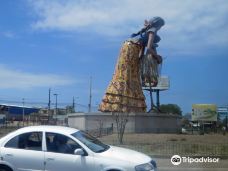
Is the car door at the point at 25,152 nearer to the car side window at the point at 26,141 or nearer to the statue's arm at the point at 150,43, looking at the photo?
the car side window at the point at 26,141

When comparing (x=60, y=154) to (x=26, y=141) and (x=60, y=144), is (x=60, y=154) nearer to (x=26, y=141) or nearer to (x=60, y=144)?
(x=60, y=144)

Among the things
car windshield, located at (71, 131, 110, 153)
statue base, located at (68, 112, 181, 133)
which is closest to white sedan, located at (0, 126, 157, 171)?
car windshield, located at (71, 131, 110, 153)

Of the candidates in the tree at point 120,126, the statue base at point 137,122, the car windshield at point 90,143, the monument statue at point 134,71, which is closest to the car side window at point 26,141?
the car windshield at point 90,143

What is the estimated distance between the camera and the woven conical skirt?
5159cm

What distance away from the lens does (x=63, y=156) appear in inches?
429

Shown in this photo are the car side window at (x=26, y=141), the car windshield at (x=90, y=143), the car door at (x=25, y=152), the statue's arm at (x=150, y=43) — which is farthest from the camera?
the statue's arm at (x=150, y=43)

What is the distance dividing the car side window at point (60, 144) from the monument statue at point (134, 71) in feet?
131

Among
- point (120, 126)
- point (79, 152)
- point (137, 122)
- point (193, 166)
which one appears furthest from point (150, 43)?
point (79, 152)

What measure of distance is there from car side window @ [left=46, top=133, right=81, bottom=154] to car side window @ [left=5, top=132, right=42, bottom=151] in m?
0.25

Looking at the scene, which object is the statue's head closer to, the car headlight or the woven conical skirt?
the woven conical skirt

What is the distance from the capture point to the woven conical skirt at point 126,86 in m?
51.6

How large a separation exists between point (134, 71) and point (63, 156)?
137 ft

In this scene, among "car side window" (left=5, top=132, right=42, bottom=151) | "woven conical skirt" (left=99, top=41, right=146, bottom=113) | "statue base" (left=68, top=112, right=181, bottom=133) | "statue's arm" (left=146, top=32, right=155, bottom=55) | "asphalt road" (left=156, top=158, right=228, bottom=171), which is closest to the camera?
"car side window" (left=5, top=132, right=42, bottom=151)

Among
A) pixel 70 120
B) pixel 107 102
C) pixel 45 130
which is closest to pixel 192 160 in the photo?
pixel 45 130
